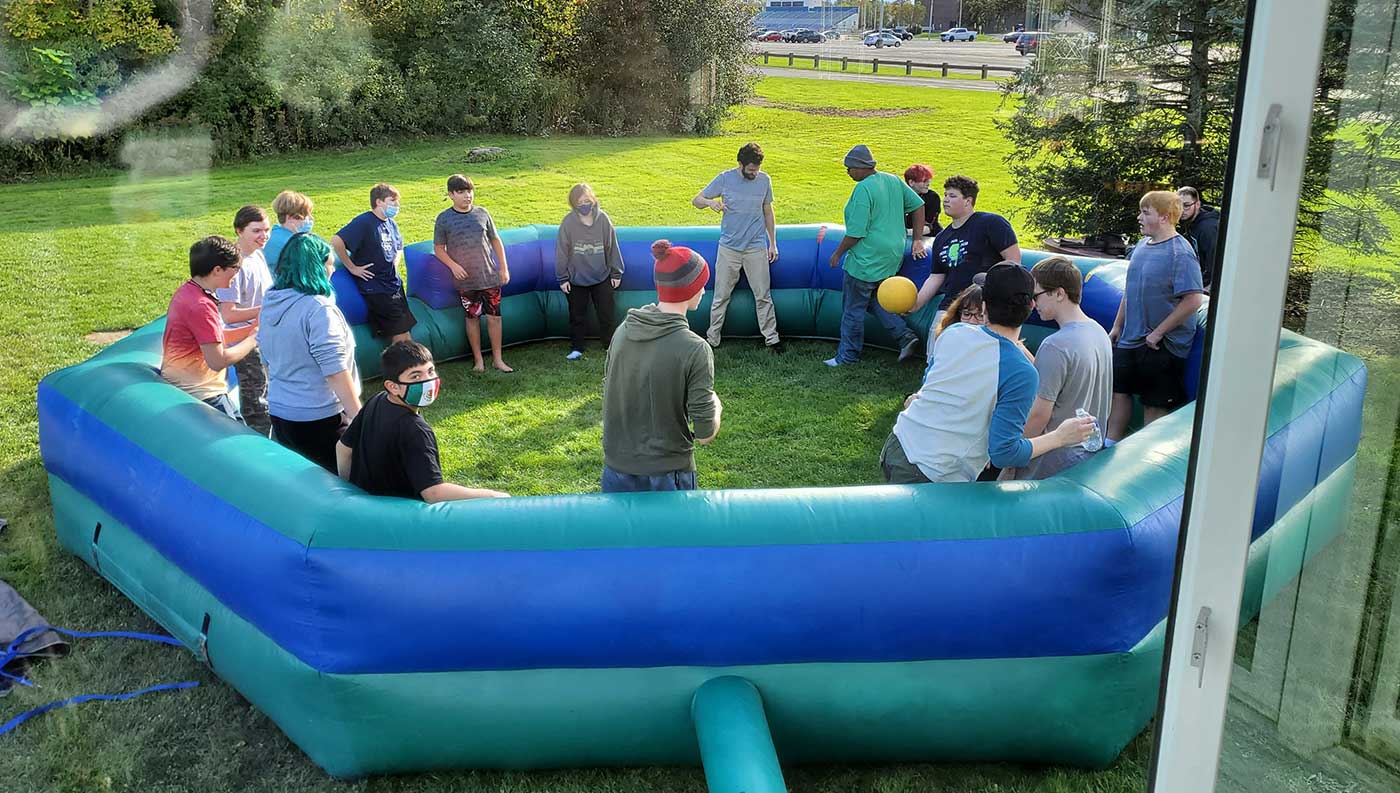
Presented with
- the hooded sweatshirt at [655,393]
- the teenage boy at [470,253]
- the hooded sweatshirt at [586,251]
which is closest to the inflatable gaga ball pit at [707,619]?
the hooded sweatshirt at [655,393]

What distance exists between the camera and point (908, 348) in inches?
344

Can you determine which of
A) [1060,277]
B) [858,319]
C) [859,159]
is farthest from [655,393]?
[858,319]

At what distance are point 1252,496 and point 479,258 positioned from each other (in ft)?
22.8

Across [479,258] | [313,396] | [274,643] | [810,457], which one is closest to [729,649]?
[274,643]

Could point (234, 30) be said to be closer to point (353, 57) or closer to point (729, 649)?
point (353, 57)

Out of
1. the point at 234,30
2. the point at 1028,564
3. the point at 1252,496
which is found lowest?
the point at 1028,564

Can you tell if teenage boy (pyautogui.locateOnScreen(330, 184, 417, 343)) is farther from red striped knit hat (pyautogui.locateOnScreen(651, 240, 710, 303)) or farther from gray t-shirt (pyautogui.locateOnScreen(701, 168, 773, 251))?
red striped knit hat (pyautogui.locateOnScreen(651, 240, 710, 303))

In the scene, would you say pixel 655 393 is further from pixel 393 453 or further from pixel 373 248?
pixel 373 248

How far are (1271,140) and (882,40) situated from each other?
30493 mm

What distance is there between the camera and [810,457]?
23.4 ft

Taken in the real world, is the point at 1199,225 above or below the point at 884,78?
below

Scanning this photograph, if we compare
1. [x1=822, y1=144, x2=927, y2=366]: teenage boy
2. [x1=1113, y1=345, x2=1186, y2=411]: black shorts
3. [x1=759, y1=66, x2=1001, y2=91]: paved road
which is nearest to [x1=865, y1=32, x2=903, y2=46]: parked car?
[x1=759, y1=66, x2=1001, y2=91]: paved road

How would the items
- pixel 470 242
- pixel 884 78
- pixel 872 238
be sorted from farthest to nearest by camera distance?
pixel 884 78 < pixel 872 238 < pixel 470 242

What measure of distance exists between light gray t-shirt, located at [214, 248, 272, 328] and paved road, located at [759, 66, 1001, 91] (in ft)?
74.1
